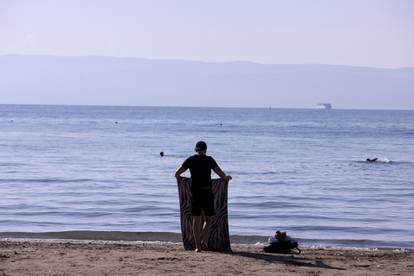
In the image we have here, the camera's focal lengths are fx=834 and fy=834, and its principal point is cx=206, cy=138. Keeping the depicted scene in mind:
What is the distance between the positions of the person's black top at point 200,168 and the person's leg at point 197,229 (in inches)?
19.0

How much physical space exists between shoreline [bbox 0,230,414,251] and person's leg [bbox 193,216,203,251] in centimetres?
221

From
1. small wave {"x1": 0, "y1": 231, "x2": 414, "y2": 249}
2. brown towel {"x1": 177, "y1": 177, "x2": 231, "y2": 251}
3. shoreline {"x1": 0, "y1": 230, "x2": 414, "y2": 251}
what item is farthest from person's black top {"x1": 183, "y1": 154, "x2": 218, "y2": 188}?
small wave {"x1": 0, "y1": 231, "x2": 414, "y2": 249}

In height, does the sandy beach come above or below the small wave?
below

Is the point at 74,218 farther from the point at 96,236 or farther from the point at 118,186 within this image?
the point at 118,186

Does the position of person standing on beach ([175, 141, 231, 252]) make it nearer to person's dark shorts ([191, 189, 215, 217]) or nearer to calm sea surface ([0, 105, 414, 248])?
person's dark shorts ([191, 189, 215, 217])

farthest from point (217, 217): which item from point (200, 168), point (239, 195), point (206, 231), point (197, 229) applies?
point (239, 195)

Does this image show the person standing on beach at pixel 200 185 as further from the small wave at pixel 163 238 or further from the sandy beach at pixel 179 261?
the small wave at pixel 163 238

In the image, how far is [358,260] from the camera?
11.1 m

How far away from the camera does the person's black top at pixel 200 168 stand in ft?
36.7

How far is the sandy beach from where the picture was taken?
9766 mm

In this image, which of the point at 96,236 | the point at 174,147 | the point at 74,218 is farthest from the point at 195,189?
the point at 174,147

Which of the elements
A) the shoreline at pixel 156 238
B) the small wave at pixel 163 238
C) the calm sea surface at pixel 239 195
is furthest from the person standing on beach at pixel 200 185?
the calm sea surface at pixel 239 195

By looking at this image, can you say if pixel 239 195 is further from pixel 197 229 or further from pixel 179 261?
pixel 179 261

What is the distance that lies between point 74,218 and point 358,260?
6.99 meters
